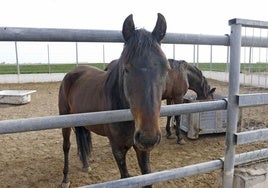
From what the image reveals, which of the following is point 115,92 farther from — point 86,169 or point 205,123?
point 205,123

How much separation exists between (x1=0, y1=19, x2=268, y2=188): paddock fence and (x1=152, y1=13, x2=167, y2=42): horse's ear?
0.25 feet

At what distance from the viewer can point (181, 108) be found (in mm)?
1620

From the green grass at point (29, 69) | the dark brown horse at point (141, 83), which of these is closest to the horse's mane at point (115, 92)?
the dark brown horse at point (141, 83)

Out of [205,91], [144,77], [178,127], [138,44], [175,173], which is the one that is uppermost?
[138,44]

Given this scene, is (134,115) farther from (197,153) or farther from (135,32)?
(197,153)

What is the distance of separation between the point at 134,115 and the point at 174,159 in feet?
9.37

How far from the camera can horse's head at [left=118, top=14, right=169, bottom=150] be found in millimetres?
1297

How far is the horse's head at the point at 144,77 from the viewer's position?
130 centimetres

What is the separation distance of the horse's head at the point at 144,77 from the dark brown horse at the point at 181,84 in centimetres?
363

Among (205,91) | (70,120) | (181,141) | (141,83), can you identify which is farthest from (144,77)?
(205,91)

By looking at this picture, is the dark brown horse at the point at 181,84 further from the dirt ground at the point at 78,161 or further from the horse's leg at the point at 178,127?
the dirt ground at the point at 78,161

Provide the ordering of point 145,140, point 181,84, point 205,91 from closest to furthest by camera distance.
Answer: point 145,140 → point 181,84 → point 205,91

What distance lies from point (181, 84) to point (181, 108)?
12.6 feet

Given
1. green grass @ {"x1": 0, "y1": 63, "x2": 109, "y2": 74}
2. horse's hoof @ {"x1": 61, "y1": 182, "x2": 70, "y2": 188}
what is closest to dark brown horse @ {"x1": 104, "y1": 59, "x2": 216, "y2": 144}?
horse's hoof @ {"x1": 61, "y1": 182, "x2": 70, "y2": 188}
